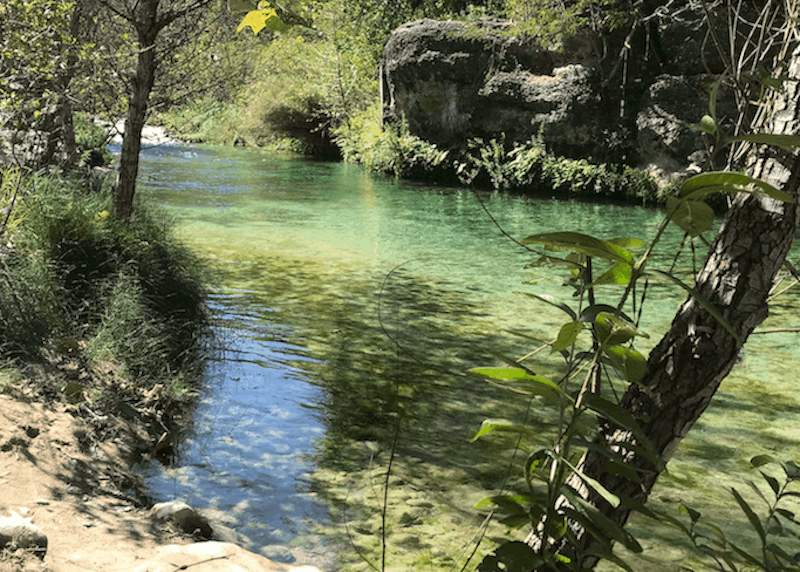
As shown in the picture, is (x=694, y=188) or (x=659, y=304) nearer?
(x=694, y=188)

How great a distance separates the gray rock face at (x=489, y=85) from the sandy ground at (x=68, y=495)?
16.4m

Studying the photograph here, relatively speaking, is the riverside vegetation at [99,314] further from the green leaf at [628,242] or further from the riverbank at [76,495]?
the green leaf at [628,242]

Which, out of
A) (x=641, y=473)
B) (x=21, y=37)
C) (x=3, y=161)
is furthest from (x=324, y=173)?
(x=641, y=473)

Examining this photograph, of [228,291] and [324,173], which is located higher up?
[324,173]

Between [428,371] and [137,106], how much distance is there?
11.4 feet

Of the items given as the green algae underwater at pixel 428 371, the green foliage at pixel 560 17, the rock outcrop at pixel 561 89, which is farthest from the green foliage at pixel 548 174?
the green algae underwater at pixel 428 371

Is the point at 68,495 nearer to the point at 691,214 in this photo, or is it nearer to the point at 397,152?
the point at 691,214

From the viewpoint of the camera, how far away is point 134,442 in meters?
4.25

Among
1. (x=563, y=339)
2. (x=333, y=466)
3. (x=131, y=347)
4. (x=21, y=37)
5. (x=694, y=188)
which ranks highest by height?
(x=21, y=37)

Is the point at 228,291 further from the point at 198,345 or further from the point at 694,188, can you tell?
the point at 694,188

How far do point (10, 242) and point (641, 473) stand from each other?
4.95 m

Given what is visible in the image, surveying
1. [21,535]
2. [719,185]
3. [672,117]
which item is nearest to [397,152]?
[672,117]

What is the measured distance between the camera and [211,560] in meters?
3.01

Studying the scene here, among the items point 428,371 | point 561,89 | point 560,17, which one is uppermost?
point 560,17
